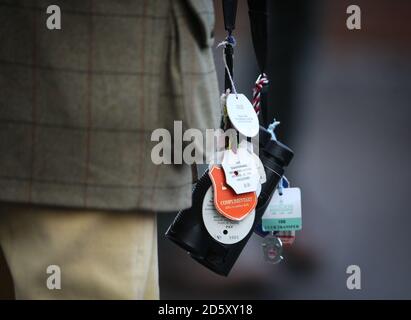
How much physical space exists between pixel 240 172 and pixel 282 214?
0.17 metres

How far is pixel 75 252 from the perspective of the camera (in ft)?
3.34

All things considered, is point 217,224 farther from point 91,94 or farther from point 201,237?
point 91,94

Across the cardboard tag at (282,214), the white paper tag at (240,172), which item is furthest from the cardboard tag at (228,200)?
the cardboard tag at (282,214)

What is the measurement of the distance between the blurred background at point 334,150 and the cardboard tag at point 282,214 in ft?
2.95

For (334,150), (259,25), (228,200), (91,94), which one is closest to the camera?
(91,94)

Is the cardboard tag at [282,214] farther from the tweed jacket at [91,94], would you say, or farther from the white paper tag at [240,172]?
the tweed jacket at [91,94]

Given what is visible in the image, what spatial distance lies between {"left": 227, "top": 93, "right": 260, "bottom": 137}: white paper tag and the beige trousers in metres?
0.33

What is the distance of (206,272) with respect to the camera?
236 centimetres

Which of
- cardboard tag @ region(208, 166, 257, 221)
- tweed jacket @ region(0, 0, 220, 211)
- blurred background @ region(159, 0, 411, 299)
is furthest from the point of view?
blurred background @ region(159, 0, 411, 299)

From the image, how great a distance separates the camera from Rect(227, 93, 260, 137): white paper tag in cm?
131

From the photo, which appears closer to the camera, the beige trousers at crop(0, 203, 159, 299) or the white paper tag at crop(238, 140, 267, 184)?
the beige trousers at crop(0, 203, 159, 299)

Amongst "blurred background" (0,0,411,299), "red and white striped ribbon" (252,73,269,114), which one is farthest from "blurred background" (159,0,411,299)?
"red and white striped ribbon" (252,73,269,114)

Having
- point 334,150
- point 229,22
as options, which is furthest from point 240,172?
point 334,150

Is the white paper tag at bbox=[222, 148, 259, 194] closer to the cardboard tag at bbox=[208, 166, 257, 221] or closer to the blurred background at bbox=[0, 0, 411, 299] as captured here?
the cardboard tag at bbox=[208, 166, 257, 221]
